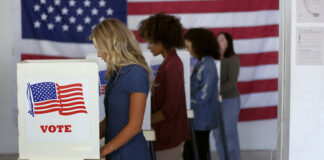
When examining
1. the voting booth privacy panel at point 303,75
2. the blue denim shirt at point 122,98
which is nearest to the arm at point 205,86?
the voting booth privacy panel at point 303,75

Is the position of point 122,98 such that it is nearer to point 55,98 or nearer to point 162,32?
point 55,98

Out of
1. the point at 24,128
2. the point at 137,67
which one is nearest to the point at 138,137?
the point at 137,67

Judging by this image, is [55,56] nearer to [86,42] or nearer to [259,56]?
[86,42]

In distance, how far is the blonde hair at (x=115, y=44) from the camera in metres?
1.78

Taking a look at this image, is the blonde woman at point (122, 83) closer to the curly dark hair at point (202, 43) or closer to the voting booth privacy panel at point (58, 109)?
the voting booth privacy panel at point (58, 109)

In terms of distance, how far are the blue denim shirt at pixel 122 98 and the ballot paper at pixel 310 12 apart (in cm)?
128

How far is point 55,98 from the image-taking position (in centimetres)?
169

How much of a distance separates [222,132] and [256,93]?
37.6 inches

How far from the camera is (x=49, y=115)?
170 centimetres

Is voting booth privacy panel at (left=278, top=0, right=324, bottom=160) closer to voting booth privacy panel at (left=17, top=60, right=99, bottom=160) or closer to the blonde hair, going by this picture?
the blonde hair

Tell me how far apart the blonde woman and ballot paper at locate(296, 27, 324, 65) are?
4.07ft

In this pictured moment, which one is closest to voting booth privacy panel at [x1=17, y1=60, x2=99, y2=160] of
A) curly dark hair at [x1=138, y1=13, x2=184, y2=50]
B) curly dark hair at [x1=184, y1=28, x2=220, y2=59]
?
curly dark hair at [x1=138, y1=13, x2=184, y2=50]

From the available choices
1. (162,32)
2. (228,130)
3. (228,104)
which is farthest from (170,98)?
(228,130)

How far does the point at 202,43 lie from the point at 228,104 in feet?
2.96
